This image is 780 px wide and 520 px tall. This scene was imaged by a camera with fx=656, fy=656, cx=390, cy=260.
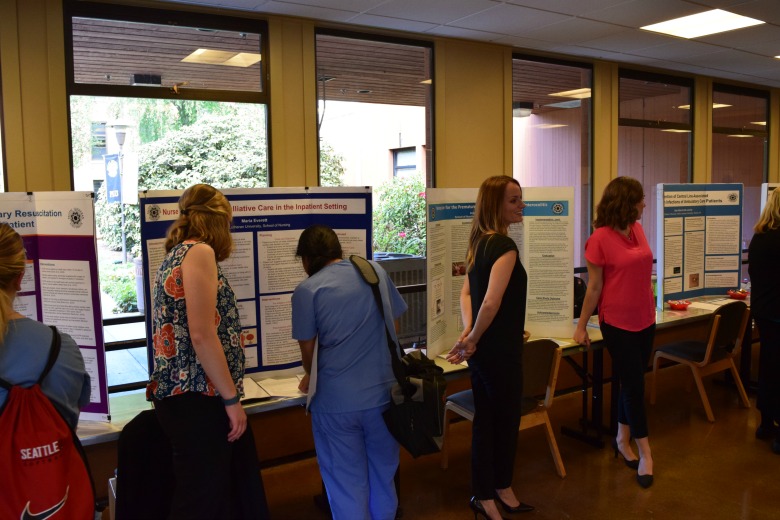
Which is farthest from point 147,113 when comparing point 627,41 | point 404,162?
point 627,41

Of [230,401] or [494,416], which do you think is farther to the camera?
[494,416]

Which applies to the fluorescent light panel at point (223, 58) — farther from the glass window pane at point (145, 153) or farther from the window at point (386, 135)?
the window at point (386, 135)

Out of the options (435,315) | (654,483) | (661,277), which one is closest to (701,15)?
(661,277)

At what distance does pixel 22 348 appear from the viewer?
189 cm

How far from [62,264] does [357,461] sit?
1.49m

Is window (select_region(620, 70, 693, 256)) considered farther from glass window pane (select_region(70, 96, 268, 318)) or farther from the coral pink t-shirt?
glass window pane (select_region(70, 96, 268, 318))

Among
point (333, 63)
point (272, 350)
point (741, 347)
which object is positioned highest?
point (333, 63)

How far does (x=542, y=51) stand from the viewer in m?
5.63

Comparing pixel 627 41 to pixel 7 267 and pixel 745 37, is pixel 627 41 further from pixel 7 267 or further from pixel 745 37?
pixel 7 267

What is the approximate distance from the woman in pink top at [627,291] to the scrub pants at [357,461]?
1.58 metres

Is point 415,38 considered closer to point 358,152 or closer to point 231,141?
point 358,152

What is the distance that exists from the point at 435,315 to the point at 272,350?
3.17 ft

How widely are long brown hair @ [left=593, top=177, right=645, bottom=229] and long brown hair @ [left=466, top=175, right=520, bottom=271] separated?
788mm

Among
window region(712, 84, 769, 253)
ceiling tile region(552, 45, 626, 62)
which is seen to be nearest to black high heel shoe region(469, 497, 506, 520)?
ceiling tile region(552, 45, 626, 62)
